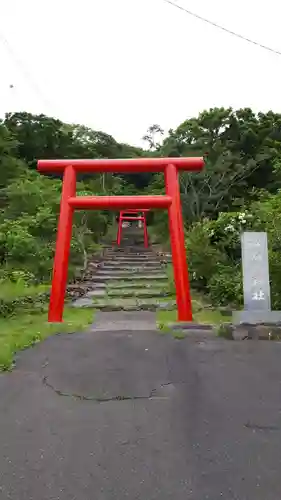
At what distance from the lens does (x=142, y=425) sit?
3.27 metres

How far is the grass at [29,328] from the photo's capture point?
18.1 feet

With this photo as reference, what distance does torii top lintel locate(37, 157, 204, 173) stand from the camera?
8.66 meters

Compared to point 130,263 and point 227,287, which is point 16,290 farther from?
point 130,263

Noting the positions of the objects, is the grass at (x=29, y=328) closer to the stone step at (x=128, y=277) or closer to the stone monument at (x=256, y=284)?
the stone monument at (x=256, y=284)

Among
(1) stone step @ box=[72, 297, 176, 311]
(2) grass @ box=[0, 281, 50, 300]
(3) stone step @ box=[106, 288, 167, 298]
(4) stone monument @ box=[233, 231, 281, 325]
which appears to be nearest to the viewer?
(4) stone monument @ box=[233, 231, 281, 325]

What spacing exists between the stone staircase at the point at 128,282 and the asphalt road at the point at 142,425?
475 cm

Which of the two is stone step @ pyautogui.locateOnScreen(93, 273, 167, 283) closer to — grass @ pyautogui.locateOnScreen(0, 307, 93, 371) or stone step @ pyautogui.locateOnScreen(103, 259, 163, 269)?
stone step @ pyautogui.locateOnScreen(103, 259, 163, 269)

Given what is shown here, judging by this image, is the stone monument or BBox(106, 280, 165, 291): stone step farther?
BBox(106, 280, 165, 291): stone step

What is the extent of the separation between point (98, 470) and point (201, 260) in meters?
8.11

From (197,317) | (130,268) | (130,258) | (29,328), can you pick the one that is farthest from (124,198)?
(130,258)

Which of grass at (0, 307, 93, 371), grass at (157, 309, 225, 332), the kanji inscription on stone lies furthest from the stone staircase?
the kanji inscription on stone

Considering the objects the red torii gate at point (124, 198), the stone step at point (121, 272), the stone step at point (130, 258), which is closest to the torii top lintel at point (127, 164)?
the red torii gate at point (124, 198)

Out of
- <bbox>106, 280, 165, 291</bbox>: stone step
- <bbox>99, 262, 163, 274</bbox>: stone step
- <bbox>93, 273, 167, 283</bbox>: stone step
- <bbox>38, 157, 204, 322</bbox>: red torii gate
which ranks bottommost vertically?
<bbox>106, 280, 165, 291</bbox>: stone step

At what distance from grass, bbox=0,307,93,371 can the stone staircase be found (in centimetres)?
125
